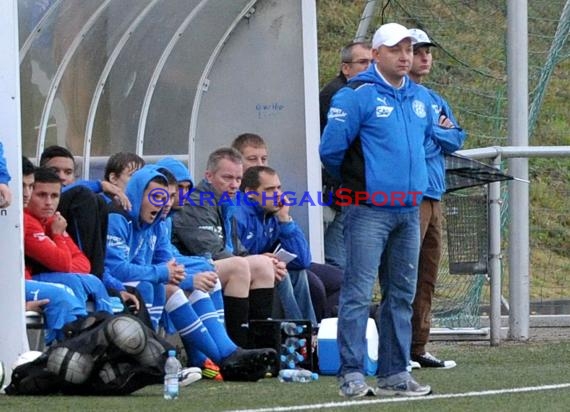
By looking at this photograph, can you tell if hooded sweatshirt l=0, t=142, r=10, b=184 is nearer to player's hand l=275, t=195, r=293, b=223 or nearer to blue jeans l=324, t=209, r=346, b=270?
player's hand l=275, t=195, r=293, b=223

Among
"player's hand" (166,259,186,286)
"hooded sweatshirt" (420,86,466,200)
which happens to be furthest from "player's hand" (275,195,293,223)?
"player's hand" (166,259,186,286)

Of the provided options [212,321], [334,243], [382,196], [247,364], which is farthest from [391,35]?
[334,243]

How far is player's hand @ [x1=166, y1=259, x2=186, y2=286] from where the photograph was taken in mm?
8609

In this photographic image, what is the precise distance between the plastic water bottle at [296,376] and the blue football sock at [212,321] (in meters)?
0.32

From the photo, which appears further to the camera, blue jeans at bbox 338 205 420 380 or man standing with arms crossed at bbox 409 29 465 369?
man standing with arms crossed at bbox 409 29 465 369

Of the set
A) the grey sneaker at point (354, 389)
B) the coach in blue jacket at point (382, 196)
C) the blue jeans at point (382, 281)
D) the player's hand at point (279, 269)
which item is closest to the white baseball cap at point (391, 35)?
the coach in blue jacket at point (382, 196)

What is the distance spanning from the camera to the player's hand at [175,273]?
8.61m

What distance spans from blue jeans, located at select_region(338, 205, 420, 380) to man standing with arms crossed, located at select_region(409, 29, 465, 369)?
174cm

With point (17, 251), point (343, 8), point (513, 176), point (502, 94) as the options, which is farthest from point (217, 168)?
point (343, 8)

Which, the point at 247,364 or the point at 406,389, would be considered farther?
the point at 247,364

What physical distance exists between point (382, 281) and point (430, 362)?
213 cm

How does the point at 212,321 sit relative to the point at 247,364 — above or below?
above

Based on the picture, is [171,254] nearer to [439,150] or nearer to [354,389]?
[439,150]

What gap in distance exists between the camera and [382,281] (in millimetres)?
7477
